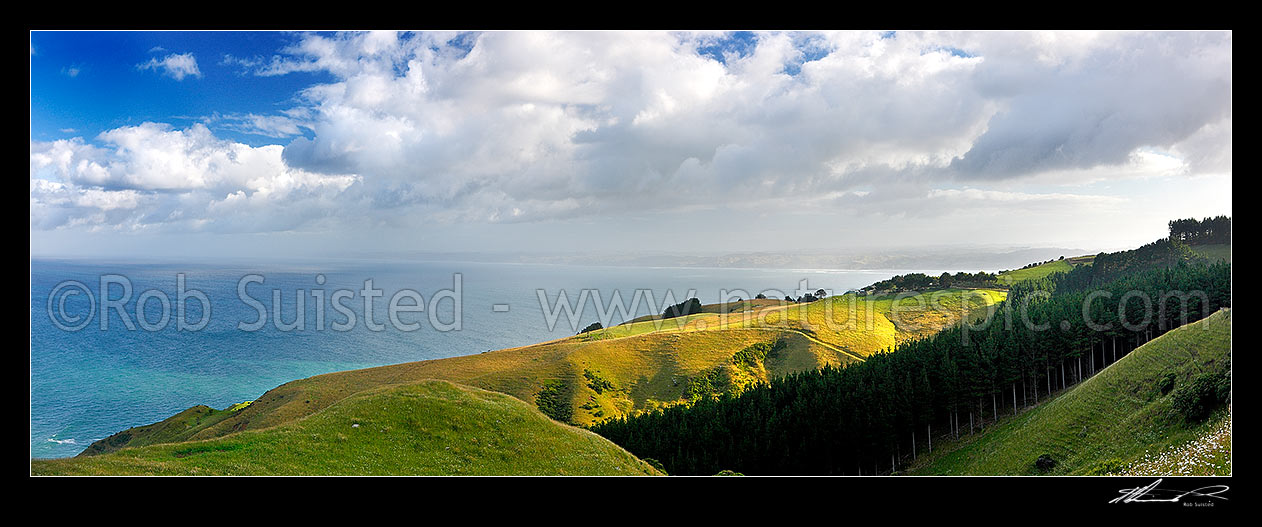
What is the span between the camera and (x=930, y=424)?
112ft

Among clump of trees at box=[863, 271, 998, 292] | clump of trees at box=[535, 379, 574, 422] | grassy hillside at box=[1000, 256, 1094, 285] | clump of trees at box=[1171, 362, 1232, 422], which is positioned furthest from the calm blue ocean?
clump of trees at box=[1171, 362, 1232, 422]

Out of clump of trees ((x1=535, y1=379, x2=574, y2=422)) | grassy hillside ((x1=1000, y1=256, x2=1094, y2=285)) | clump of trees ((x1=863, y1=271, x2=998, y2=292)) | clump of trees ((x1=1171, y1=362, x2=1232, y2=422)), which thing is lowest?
clump of trees ((x1=535, y1=379, x2=574, y2=422))

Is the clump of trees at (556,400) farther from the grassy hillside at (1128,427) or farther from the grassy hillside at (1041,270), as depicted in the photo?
the grassy hillside at (1041,270)

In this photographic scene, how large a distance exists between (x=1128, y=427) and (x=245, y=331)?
10264cm

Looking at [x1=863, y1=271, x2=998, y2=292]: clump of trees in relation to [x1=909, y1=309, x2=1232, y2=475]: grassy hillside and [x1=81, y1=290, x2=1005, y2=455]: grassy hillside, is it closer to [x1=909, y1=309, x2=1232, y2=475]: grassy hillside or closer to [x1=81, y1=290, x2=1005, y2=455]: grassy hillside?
[x1=81, y1=290, x2=1005, y2=455]: grassy hillside

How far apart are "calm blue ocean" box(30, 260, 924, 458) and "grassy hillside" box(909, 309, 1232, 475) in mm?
29177

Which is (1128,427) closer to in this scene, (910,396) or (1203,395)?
(1203,395)

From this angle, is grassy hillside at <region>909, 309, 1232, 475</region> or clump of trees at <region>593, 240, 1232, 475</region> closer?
grassy hillside at <region>909, 309, 1232, 475</region>
